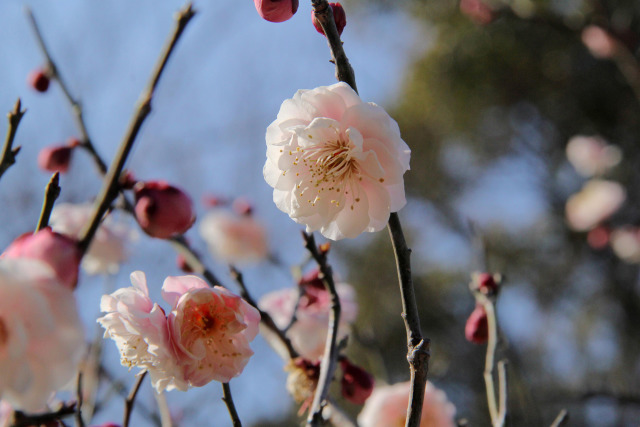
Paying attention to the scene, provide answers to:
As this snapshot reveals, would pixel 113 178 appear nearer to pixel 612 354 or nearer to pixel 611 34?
pixel 611 34

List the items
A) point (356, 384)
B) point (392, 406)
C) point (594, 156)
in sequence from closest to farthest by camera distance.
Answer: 1. point (356, 384)
2. point (392, 406)
3. point (594, 156)

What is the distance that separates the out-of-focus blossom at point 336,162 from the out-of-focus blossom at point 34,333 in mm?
277

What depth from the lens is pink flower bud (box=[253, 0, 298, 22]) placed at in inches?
20.3

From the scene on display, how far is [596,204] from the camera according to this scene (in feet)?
10.4

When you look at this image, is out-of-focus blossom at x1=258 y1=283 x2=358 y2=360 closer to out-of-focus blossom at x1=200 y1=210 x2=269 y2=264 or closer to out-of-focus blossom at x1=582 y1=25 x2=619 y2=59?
out-of-focus blossom at x1=200 y1=210 x2=269 y2=264

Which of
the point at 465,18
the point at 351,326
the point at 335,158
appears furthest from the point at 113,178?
the point at 465,18

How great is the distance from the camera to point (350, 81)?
47cm

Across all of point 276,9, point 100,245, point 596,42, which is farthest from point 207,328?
point 596,42

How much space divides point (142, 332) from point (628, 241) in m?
2.98

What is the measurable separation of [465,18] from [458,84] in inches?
17.9

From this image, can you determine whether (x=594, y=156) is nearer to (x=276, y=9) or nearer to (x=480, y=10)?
(x=480, y=10)

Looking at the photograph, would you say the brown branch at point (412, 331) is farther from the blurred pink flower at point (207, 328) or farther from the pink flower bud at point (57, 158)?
the pink flower bud at point (57, 158)

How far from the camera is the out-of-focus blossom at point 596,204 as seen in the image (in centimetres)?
308

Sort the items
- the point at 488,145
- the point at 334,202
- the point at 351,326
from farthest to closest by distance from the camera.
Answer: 1. the point at 488,145
2. the point at 351,326
3. the point at 334,202
